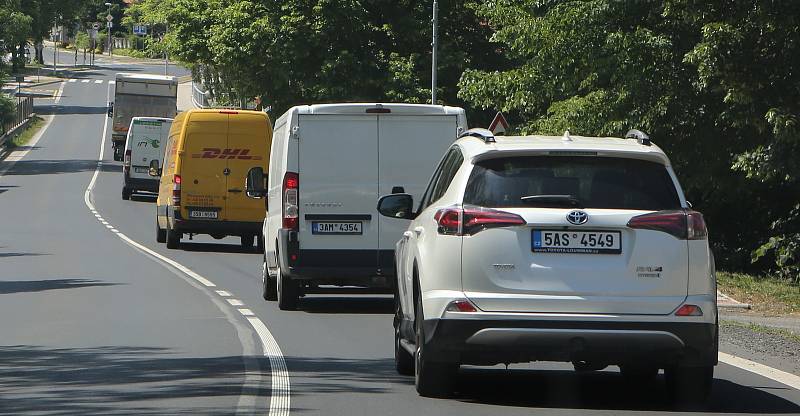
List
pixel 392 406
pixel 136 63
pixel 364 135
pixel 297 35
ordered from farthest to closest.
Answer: pixel 136 63
pixel 297 35
pixel 364 135
pixel 392 406

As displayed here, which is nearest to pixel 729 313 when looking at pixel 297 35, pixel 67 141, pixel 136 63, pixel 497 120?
pixel 497 120

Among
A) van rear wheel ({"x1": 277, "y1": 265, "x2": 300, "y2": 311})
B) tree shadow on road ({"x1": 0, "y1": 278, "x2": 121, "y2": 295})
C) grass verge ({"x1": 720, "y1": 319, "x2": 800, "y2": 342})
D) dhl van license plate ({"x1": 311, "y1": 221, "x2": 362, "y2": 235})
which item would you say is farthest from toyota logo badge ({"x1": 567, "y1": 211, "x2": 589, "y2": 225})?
tree shadow on road ({"x1": 0, "y1": 278, "x2": 121, "y2": 295})

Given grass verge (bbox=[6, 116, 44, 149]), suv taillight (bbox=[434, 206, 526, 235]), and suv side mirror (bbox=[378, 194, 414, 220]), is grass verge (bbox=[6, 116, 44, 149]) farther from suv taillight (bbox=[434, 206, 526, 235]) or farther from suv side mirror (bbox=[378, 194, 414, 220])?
suv taillight (bbox=[434, 206, 526, 235])

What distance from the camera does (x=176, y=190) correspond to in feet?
97.3

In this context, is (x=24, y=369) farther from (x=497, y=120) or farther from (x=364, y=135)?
(x=497, y=120)

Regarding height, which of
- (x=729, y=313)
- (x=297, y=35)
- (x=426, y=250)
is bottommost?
(x=729, y=313)

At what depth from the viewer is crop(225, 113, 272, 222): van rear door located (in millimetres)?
28891

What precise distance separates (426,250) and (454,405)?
0.95m

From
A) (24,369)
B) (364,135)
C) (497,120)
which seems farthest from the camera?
(497,120)

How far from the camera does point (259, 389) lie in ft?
34.8

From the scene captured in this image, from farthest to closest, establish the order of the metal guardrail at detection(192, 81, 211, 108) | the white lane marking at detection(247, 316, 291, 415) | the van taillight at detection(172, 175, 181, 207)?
the metal guardrail at detection(192, 81, 211, 108) < the van taillight at detection(172, 175, 181, 207) < the white lane marking at detection(247, 316, 291, 415)

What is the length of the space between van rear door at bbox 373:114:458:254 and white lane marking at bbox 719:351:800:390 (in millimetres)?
4898

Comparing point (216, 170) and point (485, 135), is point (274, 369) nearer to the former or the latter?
point (485, 135)

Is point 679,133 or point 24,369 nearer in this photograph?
point 24,369
